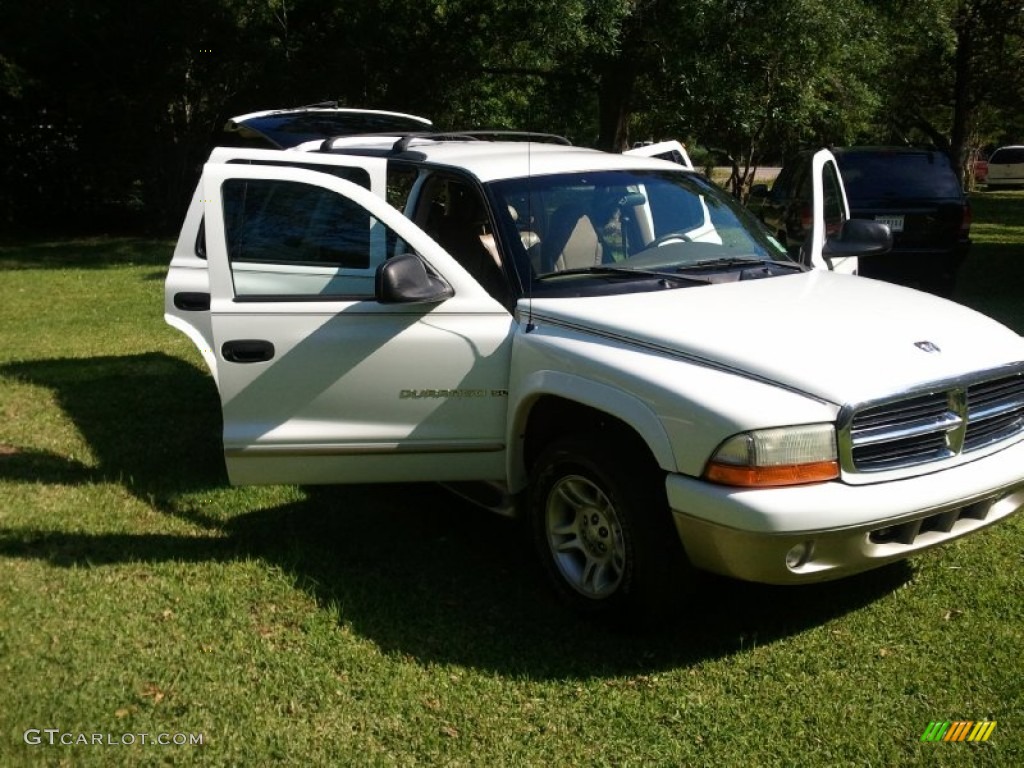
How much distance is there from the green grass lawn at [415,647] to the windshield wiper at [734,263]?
1.42m

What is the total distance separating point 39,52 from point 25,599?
16978mm

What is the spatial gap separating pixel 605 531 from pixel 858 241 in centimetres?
231

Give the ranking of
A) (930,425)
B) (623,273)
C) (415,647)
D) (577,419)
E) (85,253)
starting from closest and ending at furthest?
(930,425) → (415,647) → (577,419) → (623,273) → (85,253)

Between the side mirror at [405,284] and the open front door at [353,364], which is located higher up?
the side mirror at [405,284]

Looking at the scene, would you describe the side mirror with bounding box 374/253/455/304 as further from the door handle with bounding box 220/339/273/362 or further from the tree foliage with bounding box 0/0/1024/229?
the tree foliage with bounding box 0/0/1024/229

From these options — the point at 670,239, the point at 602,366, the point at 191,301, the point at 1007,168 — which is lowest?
the point at 1007,168

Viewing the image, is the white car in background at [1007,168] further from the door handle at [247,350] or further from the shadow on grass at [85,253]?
the door handle at [247,350]

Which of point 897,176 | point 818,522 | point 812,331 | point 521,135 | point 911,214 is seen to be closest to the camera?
point 818,522

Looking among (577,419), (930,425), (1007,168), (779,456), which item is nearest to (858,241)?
(930,425)

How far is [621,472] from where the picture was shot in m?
3.97

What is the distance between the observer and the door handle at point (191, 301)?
6.32 m

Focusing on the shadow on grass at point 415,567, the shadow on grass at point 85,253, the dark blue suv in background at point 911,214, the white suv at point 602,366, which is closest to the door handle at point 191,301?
the shadow on grass at point 415,567

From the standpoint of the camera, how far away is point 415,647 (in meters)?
4.18

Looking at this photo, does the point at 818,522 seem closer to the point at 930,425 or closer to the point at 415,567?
the point at 930,425
